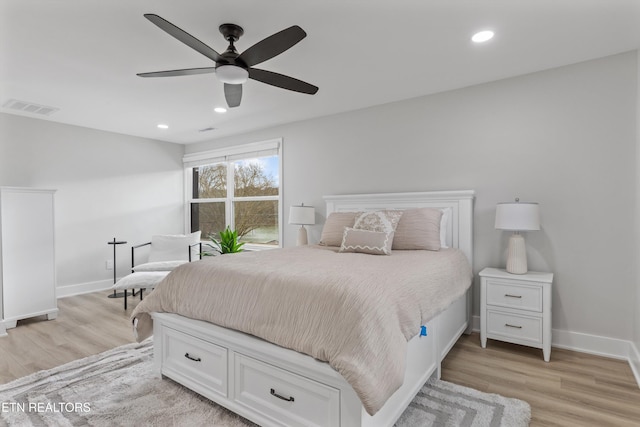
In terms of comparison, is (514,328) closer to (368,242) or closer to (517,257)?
(517,257)

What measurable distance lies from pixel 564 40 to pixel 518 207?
1217 millimetres

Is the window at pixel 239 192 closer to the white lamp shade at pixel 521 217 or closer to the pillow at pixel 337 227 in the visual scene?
the pillow at pixel 337 227

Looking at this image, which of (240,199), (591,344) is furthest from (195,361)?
(240,199)

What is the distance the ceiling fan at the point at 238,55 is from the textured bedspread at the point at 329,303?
1.20 m

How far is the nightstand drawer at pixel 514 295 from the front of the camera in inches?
102

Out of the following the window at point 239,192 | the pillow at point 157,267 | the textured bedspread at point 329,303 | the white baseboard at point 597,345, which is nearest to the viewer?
the textured bedspread at point 329,303

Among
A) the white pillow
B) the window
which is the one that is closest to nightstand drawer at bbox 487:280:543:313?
the window

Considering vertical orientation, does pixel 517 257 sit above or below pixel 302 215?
below

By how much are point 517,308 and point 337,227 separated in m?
1.67

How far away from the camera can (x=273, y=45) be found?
6.19ft

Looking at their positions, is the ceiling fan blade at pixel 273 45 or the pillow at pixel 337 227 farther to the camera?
the pillow at pixel 337 227

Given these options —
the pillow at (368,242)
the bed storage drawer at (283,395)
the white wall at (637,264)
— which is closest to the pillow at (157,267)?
the pillow at (368,242)

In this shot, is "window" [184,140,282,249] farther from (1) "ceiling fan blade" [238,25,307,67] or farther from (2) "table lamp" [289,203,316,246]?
(1) "ceiling fan blade" [238,25,307,67]

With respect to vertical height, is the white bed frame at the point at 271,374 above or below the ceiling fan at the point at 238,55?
below
